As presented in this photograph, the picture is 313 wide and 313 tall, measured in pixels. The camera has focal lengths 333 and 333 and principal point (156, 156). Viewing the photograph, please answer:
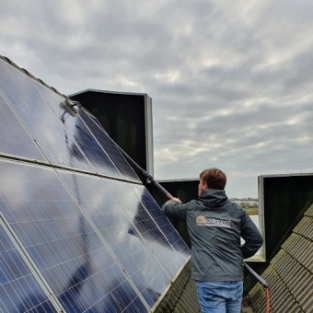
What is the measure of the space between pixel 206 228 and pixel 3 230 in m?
2.36

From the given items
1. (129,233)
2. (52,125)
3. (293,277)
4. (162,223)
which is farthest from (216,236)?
(293,277)

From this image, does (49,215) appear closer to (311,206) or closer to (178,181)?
(178,181)

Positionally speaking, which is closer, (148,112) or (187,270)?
(187,270)

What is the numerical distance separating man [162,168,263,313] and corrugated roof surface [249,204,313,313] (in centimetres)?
310

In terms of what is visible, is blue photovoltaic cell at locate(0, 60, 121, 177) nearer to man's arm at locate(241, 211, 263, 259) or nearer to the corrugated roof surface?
man's arm at locate(241, 211, 263, 259)

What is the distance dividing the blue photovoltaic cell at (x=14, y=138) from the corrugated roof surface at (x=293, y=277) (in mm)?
5695

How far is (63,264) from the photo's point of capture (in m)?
3.62

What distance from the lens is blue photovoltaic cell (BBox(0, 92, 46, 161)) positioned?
4.53 metres

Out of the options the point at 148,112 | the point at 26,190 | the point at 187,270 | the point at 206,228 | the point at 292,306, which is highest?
the point at 148,112

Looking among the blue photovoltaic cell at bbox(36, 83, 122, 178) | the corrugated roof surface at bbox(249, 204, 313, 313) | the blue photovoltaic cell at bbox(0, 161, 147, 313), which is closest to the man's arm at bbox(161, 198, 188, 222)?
the blue photovoltaic cell at bbox(0, 161, 147, 313)

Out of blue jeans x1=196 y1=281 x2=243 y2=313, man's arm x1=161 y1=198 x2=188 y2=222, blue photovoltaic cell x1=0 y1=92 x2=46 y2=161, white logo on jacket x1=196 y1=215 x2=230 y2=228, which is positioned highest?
A: blue photovoltaic cell x1=0 y1=92 x2=46 y2=161

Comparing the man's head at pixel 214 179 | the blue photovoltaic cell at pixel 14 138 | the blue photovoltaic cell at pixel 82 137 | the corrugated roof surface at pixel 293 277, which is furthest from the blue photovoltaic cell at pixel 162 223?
the man's head at pixel 214 179

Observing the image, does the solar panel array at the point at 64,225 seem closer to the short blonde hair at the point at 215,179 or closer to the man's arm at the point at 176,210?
the man's arm at the point at 176,210

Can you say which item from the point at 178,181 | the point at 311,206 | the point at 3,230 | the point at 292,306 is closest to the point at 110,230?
the point at 3,230
